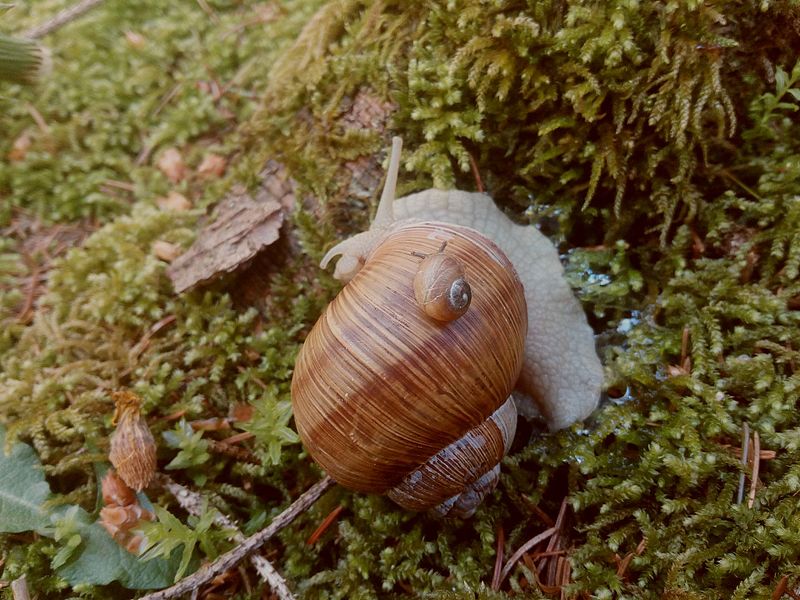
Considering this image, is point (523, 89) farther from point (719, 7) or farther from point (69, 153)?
point (69, 153)

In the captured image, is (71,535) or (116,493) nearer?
(71,535)

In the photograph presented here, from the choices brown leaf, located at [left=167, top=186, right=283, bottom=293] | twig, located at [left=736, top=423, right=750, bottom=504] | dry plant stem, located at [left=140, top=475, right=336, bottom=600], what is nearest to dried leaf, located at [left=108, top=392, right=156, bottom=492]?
dry plant stem, located at [left=140, top=475, right=336, bottom=600]

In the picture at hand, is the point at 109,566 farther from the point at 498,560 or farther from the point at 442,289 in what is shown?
the point at 442,289

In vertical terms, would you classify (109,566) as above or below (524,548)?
Result: above

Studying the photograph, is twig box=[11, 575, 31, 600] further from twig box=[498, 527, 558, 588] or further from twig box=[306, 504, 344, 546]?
twig box=[498, 527, 558, 588]

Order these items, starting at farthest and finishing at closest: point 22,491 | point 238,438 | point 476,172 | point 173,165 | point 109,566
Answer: point 173,165
point 476,172
point 238,438
point 22,491
point 109,566

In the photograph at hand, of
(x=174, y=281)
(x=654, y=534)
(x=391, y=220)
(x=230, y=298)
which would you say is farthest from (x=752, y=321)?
(x=174, y=281)

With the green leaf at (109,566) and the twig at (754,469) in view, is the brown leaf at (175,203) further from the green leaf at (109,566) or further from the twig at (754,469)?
the twig at (754,469)

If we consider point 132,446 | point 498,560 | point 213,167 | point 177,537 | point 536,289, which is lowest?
point 498,560

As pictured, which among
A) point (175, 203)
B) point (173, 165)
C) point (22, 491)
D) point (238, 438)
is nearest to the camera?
point (22, 491)

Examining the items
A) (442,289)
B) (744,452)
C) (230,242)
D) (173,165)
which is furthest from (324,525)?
(173,165)
